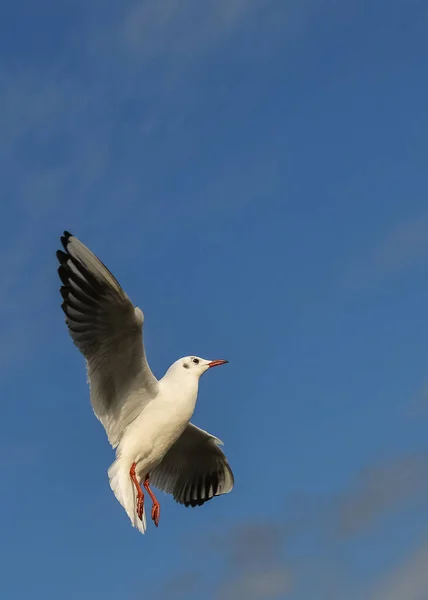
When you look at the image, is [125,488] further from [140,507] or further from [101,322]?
[101,322]

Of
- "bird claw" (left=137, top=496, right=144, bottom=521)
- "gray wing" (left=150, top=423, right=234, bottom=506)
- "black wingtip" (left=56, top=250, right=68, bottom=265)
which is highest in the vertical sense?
"black wingtip" (left=56, top=250, right=68, bottom=265)

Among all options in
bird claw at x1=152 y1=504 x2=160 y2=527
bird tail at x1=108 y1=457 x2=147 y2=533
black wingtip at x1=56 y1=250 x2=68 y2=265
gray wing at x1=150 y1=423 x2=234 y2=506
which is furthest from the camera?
gray wing at x1=150 y1=423 x2=234 y2=506

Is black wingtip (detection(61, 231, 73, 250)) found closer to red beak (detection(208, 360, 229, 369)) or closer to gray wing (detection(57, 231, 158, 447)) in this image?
gray wing (detection(57, 231, 158, 447))

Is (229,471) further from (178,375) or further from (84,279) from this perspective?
(84,279)

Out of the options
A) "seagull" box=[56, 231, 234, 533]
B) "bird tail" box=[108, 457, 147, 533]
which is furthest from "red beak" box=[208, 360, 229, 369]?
"bird tail" box=[108, 457, 147, 533]

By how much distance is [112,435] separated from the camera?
14320 mm

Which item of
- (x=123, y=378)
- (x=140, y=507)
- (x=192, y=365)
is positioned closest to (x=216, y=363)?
(x=192, y=365)

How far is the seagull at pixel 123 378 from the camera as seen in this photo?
13.3 metres

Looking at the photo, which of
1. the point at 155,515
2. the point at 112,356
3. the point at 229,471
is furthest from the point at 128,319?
the point at 229,471

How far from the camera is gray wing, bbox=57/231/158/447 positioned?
13.2m

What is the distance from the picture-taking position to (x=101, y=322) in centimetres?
1334

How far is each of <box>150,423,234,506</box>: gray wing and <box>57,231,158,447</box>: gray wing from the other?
251 cm

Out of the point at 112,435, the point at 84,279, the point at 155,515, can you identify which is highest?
the point at 84,279

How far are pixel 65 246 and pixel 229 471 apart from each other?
4859mm
